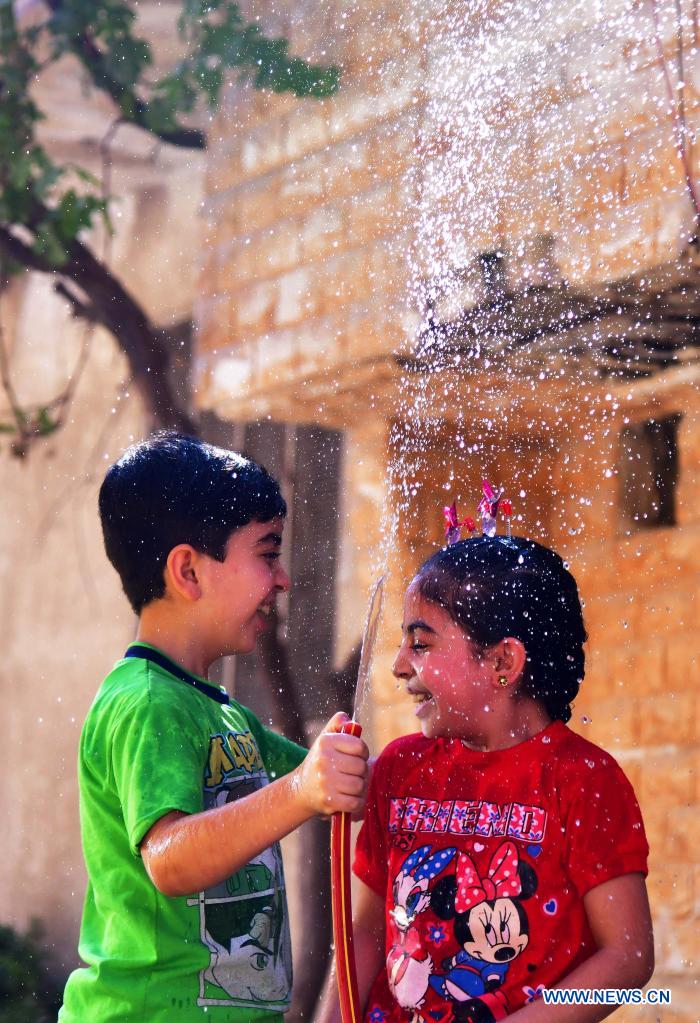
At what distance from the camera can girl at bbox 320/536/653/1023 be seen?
4.77 ft

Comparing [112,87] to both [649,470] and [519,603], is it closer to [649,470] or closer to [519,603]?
[649,470]

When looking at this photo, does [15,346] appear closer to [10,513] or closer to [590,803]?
[10,513]

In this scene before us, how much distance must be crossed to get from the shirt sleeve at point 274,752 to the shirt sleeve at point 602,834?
1.51ft

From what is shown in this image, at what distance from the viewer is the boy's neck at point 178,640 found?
1.77 m

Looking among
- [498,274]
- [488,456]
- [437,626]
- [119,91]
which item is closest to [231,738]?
[437,626]

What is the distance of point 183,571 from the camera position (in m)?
1.79

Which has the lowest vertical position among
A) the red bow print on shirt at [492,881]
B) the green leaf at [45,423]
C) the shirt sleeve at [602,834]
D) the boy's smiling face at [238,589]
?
the red bow print on shirt at [492,881]

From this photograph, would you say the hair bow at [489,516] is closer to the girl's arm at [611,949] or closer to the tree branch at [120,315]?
the girl's arm at [611,949]

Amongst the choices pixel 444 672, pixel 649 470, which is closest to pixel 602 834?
pixel 444 672

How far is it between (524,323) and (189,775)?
Answer: 1164 mm

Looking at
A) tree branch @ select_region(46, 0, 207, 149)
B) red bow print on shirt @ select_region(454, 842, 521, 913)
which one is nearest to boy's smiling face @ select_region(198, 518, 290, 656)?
red bow print on shirt @ select_region(454, 842, 521, 913)

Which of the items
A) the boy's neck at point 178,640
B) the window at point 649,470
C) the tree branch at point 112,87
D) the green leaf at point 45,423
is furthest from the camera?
the green leaf at point 45,423

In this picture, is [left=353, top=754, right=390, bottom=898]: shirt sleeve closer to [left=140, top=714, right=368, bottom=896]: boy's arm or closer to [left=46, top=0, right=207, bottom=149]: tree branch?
[left=140, top=714, right=368, bottom=896]: boy's arm

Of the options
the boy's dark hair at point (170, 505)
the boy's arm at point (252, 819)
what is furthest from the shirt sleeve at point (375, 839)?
the boy's dark hair at point (170, 505)
